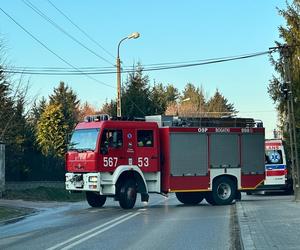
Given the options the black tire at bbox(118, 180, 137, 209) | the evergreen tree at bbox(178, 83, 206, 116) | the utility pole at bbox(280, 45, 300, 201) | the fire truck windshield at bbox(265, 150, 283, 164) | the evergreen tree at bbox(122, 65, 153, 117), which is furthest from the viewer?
the evergreen tree at bbox(178, 83, 206, 116)

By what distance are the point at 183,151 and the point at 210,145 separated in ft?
4.15

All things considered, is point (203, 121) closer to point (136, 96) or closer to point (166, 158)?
point (166, 158)

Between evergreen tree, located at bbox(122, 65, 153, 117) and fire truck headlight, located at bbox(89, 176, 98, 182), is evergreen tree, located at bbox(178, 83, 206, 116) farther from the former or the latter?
fire truck headlight, located at bbox(89, 176, 98, 182)

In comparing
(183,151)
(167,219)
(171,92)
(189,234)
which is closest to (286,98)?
(183,151)

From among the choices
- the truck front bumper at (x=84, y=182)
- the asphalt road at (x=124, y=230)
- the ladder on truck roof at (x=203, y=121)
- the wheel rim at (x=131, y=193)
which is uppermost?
the ladder on truck roof at (x=203, y=121)

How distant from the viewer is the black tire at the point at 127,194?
68.6ft

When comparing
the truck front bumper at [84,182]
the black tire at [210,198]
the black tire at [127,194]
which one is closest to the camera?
the truck front bumper at [84,182]

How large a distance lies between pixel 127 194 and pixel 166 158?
2.27m

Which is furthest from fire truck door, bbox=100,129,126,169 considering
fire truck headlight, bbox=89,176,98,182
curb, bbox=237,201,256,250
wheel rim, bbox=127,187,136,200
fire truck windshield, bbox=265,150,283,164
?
fire truck windshield, bbox=265,150,283,164

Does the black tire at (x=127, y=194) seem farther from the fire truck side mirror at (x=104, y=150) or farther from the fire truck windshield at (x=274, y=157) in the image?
the fire truck windshield at (x=274, y=157)

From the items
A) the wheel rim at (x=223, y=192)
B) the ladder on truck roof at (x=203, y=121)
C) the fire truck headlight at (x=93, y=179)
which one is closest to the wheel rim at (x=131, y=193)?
the fire truck headlight at (x=93, y=179)

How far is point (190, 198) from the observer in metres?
24.5

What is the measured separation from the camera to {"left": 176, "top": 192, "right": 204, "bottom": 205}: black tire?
79.5 feet

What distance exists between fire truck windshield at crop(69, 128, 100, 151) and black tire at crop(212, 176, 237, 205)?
5.14m
